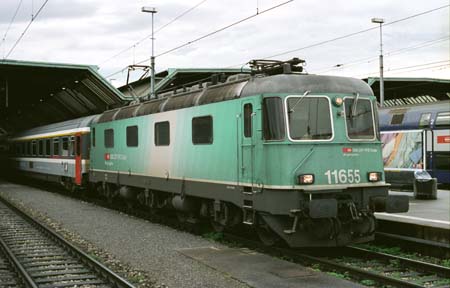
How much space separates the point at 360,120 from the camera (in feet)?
34.8

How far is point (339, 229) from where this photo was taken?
9.72 metres

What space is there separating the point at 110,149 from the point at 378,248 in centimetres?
962

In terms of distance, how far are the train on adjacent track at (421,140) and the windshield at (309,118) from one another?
38.5 feet

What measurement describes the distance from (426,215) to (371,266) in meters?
3.24

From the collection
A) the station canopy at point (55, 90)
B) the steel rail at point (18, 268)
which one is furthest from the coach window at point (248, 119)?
the station canopy at point (55, 90)

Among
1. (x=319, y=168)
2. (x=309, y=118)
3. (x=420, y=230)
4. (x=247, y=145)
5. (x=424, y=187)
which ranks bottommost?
(x=420, y=230)

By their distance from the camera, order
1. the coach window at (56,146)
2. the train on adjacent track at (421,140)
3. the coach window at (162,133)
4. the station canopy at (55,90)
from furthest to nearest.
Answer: the station canopy at (55,90), the coach window at (56,146), the train on adjacent track at (421,140), the coach window at (162,133)

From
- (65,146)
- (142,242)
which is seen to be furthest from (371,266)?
(65,146)

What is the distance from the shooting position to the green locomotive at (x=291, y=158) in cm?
972

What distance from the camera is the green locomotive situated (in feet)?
31.9

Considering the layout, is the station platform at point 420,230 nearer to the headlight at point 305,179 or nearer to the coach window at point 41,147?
the headlight at point 305,179

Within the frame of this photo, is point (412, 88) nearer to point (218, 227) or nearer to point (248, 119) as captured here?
point (218, 227)

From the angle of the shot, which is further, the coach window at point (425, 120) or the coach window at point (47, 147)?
the coach window at point (47, 147)

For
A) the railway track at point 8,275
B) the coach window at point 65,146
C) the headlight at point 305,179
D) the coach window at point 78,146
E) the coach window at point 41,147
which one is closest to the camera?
the railway track at point 8,275
